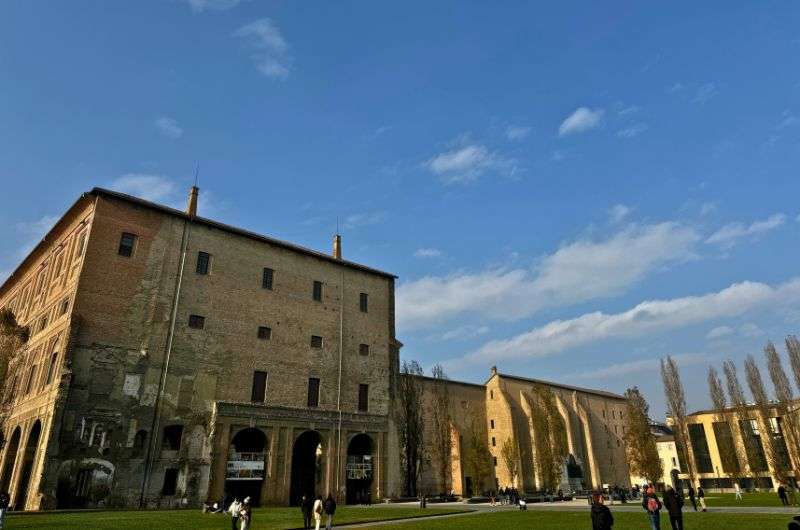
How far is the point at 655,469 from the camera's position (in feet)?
150

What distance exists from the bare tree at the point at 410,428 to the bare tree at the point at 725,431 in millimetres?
34678

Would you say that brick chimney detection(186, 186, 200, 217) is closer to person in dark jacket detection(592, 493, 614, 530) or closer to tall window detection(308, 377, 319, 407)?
tall window detection(308, 377, 319, 407)

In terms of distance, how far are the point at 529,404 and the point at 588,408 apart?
15.6m

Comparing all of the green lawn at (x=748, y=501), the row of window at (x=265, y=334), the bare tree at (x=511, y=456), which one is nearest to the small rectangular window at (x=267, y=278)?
the row of window at (x=265, y=334)

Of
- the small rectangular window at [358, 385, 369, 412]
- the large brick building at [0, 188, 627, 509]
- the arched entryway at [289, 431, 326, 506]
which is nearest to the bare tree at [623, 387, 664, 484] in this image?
the large brick building at [0, 188, 627, 509]

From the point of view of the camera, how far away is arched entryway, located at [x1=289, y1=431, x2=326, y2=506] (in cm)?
3369

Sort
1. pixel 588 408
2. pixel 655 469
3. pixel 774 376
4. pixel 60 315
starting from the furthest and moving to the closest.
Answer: pixel 588 408, pixel 774 376, pixel 655 469, pixel 60 315

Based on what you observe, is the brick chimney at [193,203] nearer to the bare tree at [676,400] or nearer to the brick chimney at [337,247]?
the brick chimney at [337,247]

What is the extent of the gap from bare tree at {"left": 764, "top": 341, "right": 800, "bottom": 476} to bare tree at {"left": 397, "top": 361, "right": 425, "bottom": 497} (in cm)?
3308

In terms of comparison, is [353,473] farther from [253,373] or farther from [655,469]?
[655,469]

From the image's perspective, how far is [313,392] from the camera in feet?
114

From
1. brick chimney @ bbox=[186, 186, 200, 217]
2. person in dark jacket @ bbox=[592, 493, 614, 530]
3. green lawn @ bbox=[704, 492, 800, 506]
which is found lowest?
green lawn @ bbox=[704, 492, 800, 506]

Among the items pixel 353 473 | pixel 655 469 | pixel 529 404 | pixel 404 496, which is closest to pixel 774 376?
pixel 655 469

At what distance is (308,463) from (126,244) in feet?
59.9
